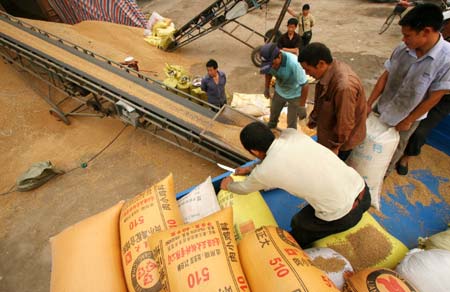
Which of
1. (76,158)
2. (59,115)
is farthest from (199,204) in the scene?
(59,115)

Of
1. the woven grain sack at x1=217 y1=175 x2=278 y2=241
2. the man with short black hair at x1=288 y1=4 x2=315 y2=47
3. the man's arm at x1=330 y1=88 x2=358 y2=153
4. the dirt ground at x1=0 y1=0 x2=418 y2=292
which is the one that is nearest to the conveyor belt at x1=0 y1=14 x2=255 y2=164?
the woven grain sack at x1=217 y1=175 x2=278 y2=241

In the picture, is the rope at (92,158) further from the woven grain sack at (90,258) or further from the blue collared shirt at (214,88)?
the woven grain sack at (90,258)

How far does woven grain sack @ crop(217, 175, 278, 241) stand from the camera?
6.25 ft

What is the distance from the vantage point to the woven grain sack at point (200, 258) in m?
1.32

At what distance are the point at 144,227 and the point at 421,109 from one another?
91.8 inches

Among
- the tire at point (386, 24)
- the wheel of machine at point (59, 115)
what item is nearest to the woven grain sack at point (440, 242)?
the wheel of machine at point (59, 115)

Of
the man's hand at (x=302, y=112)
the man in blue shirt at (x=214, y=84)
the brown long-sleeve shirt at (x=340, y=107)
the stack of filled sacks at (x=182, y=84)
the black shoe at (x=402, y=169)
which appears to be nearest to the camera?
the brown long-sleeve shirt at (x=340, y=107)

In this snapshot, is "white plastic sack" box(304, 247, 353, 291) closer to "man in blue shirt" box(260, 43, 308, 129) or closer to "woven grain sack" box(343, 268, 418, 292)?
"woven grain sack" box(343, 268, 418, 292)

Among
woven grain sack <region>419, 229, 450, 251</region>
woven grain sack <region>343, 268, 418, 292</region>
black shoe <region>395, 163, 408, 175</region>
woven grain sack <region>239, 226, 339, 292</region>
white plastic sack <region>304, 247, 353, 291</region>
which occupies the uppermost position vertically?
woven grain sack <region>239, 226, 339, 292</region>

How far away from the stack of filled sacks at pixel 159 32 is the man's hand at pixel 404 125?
20.6 ft

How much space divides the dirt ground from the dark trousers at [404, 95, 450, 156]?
2.38 meters

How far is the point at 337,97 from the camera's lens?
1790mm

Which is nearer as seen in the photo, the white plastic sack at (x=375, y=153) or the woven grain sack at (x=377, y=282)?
the woven grain sack at (x=377, y=282)

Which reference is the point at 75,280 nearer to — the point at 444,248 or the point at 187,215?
the point at 187,215
